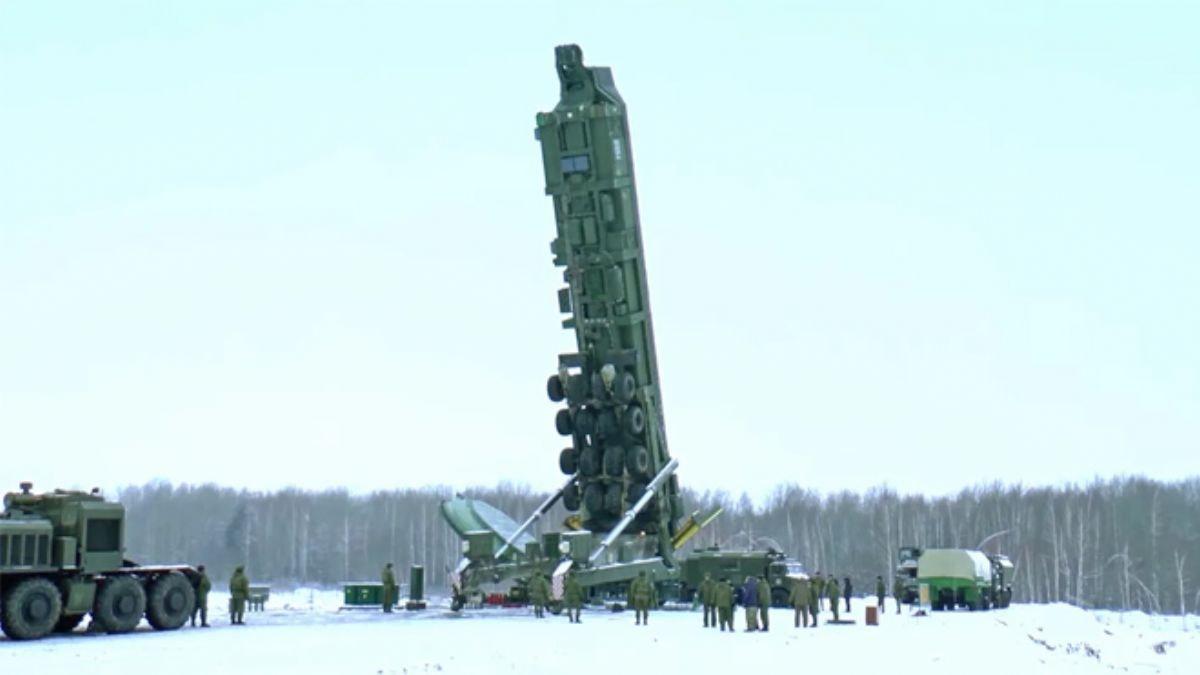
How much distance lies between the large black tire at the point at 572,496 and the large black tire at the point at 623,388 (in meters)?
2.66

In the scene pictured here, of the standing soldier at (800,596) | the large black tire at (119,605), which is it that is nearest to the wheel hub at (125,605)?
the large black tire at (119,605)

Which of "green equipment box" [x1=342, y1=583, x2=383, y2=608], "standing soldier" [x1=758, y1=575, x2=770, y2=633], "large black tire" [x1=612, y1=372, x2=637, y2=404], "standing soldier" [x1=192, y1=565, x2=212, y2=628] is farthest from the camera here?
"green equipment box" [x1=342, y1=583, x2=383, y2=608]

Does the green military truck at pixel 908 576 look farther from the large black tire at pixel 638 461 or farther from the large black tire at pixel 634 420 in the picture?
the large black tire at pixel 634 420

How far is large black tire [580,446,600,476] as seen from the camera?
1280 inches

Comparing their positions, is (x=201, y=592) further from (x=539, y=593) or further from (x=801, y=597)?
(x=801, y=597)

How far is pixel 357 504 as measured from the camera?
112 meters

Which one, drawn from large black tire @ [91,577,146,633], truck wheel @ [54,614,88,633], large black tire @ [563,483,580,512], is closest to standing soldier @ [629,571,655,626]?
large black tire @ [563,483,580,512]

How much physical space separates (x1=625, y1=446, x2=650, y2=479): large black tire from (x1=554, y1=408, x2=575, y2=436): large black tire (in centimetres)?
148

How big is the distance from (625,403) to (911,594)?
13.1 m

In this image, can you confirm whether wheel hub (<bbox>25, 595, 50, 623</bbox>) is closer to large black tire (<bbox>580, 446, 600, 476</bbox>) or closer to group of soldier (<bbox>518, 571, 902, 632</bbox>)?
group of soldier (<bbox>518, 571, 902, 632</bbox>)

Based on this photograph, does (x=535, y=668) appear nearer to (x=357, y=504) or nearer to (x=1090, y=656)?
(x=1090, y=656)

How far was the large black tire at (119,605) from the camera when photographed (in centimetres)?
2208

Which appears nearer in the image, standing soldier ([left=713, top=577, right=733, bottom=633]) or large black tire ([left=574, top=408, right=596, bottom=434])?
standing soldier ([left=713, top=577, right=733, bottom=633])

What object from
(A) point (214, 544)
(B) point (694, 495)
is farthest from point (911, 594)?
(B) point (694, 495)
